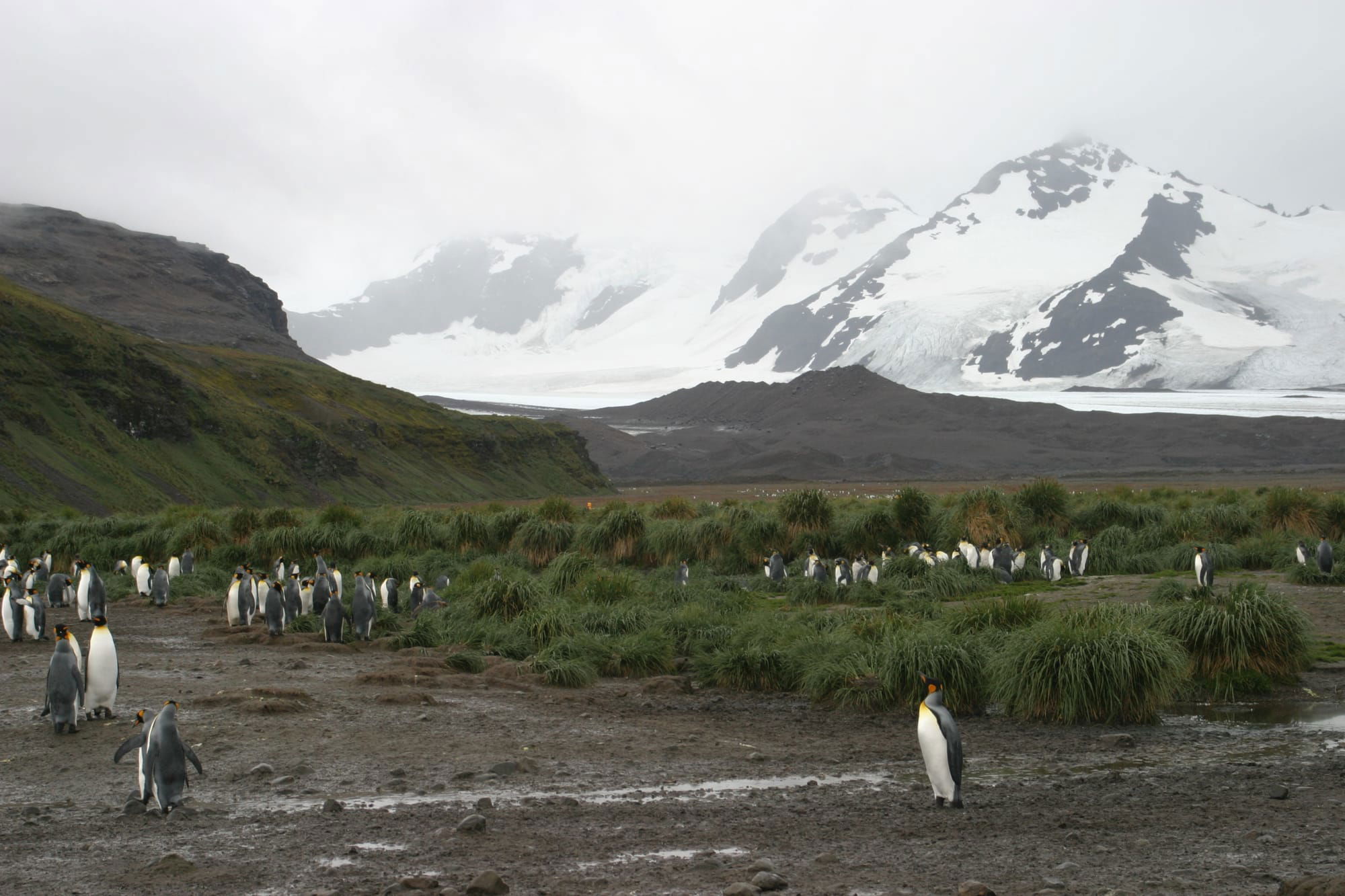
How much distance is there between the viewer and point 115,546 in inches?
1041

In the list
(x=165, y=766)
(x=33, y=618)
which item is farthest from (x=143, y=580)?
(x=165, y=766)

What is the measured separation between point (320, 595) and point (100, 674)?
7.51m

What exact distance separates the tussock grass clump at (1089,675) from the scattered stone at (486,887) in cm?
612

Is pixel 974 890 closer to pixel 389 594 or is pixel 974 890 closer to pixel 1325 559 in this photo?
pixel 1325 559

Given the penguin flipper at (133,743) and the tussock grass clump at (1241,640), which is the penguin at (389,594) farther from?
the tussock grass clump at (1241,640)

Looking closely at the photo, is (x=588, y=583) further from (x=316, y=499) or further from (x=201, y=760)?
(x=316, y=499)

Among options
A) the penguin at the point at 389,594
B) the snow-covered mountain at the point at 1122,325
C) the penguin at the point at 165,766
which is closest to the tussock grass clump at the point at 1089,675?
the penguin at the point at 165,766

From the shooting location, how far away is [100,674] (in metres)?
10.1

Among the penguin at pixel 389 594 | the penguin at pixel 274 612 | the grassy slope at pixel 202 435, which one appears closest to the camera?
the penguin at pixel 274 612

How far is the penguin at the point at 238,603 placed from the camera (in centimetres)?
1686

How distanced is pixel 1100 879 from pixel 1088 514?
19098 millimetres

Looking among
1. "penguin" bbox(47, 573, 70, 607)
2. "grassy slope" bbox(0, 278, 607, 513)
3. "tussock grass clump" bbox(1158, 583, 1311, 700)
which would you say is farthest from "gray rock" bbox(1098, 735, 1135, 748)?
"grassy slope" bbox(0, 278, 607, 513)

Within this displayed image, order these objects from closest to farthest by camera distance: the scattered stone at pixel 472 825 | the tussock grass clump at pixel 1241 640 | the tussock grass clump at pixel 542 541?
the scattered stone at pixel 472 825 → the tussock grass clump at pixel 1241 640 → the tussock grass clump at pixel 542 541

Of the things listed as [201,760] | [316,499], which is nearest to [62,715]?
[201,760]
